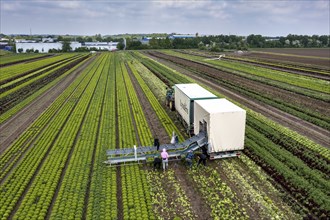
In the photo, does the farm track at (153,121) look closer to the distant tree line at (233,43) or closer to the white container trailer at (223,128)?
the white container trailer at (223,128)

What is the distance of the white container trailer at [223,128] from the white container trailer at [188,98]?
3.25 meters

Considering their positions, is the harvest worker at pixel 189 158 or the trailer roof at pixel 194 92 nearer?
the harvest worker at pixel 189 158

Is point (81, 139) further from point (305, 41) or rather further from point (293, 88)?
point (305, 41)

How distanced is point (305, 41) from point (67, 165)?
199 m

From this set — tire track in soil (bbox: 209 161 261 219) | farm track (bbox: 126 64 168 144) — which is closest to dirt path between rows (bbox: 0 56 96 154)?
farm track (bbox: 126 64 168 144)

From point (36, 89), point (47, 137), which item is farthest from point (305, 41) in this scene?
point (47, 137)

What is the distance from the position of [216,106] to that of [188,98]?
3.73 meters

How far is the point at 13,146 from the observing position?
2150cm

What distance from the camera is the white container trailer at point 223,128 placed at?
17203 millimetres

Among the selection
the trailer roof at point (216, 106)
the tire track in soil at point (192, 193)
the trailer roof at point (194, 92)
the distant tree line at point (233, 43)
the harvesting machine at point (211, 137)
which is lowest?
the tire track in soil at point (192, 193)

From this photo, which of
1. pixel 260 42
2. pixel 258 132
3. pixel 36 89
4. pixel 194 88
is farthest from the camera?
pixel 260 42

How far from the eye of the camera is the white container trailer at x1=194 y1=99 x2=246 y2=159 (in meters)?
17.2

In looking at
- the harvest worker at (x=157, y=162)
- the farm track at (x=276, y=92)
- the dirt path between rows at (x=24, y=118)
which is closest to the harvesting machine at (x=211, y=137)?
the harvest worker at (x=157, y=162)

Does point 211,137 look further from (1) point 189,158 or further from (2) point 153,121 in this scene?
(2) point 153,121
